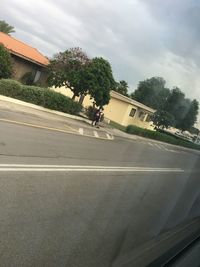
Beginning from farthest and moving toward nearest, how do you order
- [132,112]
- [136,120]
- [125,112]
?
[136,120] < [132,112] < [125,112]

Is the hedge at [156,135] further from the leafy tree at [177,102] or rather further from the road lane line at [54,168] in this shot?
the road lane line at [54,168]

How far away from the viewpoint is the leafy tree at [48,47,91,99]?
35375 mm

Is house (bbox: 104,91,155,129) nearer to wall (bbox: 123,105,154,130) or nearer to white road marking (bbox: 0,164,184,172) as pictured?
wall (bbox: 123,105,154,130)

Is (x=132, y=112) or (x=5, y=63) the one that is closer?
(x=5, y=63)

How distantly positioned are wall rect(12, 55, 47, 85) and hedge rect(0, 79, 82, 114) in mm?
6635

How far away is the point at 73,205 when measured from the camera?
25.6 feet

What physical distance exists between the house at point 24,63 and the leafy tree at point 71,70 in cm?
235

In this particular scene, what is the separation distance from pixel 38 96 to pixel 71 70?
24.0 ft

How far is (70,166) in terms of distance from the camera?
11781 millimetres

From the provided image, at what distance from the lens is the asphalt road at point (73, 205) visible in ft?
17.9

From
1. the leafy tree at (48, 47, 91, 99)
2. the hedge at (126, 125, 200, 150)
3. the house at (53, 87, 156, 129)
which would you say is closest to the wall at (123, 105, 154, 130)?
the house at (53, 87, 156, 129)

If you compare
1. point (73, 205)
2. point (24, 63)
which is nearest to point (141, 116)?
point (24, 63)

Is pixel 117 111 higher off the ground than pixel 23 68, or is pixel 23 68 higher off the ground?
pixel 23 68

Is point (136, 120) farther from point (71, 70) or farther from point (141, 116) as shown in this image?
point (71, 70)
